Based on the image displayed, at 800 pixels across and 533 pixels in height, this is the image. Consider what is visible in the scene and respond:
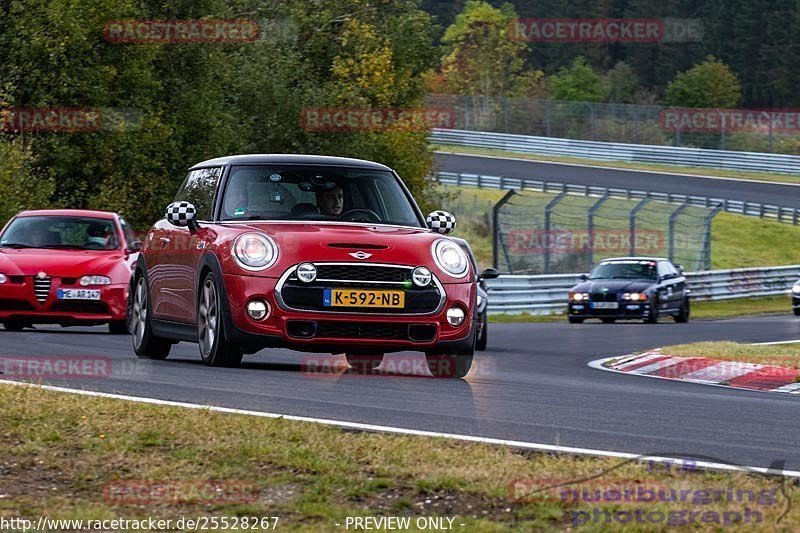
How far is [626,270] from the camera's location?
29.7m

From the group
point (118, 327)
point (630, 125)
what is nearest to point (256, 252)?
point (118, 327)

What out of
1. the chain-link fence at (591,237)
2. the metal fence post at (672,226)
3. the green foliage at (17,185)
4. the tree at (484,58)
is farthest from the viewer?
the tree at (484,58)

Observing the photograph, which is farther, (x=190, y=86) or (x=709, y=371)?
(x=190, y=86)

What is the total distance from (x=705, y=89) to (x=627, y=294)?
68940 millimetres

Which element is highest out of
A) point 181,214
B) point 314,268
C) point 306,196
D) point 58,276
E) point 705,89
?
point 306,196

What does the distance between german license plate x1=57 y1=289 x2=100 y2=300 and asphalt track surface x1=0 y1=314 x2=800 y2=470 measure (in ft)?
5.51

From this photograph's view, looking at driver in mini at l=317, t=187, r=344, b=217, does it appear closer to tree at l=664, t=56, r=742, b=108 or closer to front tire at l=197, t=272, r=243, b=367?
front tire at l=197, t=272, r=243, b=367

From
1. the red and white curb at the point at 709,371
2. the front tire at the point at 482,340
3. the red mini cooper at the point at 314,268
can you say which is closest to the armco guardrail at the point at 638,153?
the front tire at the point at 482,340

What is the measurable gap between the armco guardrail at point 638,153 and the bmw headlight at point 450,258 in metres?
52.2

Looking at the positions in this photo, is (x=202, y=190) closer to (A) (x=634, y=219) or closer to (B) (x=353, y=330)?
(B) (x=353, y=330)

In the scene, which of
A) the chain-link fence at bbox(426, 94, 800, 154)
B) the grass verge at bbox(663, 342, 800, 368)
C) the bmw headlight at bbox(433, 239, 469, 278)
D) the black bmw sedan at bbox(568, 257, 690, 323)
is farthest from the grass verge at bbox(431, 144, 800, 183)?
the bmw headlight at bbox(433, 239, 469, 278)

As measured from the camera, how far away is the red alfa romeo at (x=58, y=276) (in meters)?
17.0

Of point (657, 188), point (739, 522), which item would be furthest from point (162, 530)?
point (657, 188)

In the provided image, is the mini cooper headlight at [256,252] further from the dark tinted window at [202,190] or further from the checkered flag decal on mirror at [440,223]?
the checkered flag decal on mirror at [440,223]
